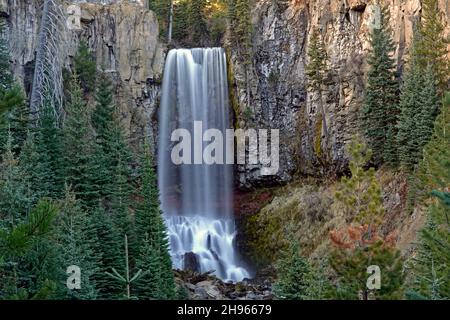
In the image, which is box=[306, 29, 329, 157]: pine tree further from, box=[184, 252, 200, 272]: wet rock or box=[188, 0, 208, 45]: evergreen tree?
box=[184, 252, 200, 272]: wet rock

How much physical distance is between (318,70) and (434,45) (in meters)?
7.55

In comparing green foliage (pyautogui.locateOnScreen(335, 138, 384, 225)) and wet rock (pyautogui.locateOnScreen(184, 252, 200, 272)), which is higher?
green foliage (pyautogui.locateOnScreen(335, 138, 384, 225))

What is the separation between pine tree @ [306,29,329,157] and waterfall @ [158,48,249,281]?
646 centimetres

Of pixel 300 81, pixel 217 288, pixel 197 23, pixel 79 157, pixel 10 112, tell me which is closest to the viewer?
pixel 10 112

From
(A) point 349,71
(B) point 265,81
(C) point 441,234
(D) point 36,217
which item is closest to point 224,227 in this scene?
(B) point 265,81

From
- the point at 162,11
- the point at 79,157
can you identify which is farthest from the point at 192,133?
the point at 79,157

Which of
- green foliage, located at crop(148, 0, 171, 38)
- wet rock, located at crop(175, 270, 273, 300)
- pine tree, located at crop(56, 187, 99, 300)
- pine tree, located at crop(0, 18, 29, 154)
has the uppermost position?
green foliage, located at crop(148, 0, 171, 38)

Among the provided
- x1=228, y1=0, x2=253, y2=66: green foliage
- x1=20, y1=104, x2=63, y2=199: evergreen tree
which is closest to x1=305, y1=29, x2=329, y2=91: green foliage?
x1=228, y1=0, x2=253, y2=66: green foliage

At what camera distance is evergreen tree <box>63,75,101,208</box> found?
2588 cm

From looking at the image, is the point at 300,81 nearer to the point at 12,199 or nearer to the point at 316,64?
the point at 316,64

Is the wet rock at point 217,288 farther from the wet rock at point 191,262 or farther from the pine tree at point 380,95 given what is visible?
the pine tree at point 380,95

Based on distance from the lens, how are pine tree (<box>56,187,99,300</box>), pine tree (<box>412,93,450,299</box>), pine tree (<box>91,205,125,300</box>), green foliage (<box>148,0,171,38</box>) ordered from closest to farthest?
pine tree (<box>412,93,450,299</box>)
pine tree (<box>56,187,99,300</box>)
pine tree (<box>91,205,125,300</box>)
green foliage (<box>148,0,171,38</box>)

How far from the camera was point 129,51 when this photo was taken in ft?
123

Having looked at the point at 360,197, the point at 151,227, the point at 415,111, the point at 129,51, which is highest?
the point at 129,51
